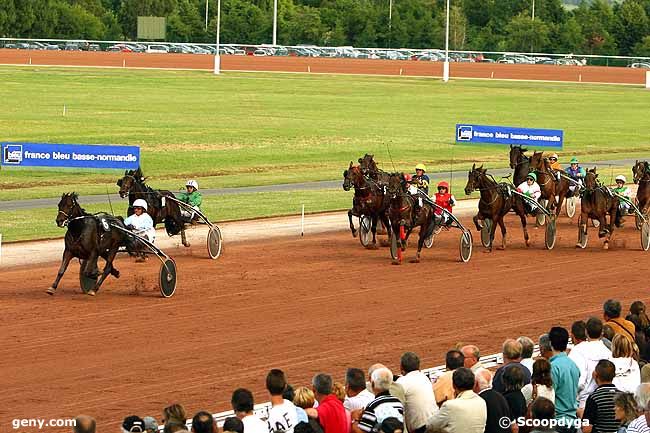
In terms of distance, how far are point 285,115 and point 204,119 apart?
5097mm

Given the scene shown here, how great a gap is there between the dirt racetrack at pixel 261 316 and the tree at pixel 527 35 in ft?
315

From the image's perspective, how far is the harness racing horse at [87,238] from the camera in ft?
69.3

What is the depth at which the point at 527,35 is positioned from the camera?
12288 cm

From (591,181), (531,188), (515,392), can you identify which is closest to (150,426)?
(515,392)

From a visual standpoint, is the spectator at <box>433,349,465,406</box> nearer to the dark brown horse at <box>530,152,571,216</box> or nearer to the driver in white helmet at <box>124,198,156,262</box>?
the driver in white helmet at <box>124,198,156,262</box>

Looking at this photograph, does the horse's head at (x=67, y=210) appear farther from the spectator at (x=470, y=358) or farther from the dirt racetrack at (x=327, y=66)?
the dirt racetrack at (x=327, y=66)

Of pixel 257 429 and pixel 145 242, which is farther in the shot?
pixel 145 242

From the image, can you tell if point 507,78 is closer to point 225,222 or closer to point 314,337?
point 225,222

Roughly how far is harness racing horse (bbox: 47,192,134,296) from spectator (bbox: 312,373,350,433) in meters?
10.6

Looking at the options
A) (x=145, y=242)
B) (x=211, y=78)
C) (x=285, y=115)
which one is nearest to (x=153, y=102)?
(x=285, y=115)

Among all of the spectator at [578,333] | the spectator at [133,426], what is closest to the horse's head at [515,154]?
the spectator at [578,333]

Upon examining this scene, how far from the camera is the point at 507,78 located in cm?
10225

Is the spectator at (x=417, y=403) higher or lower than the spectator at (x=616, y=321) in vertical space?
lower

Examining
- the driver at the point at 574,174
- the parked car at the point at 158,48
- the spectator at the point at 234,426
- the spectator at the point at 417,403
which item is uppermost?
the parked car at the point at 158,48
